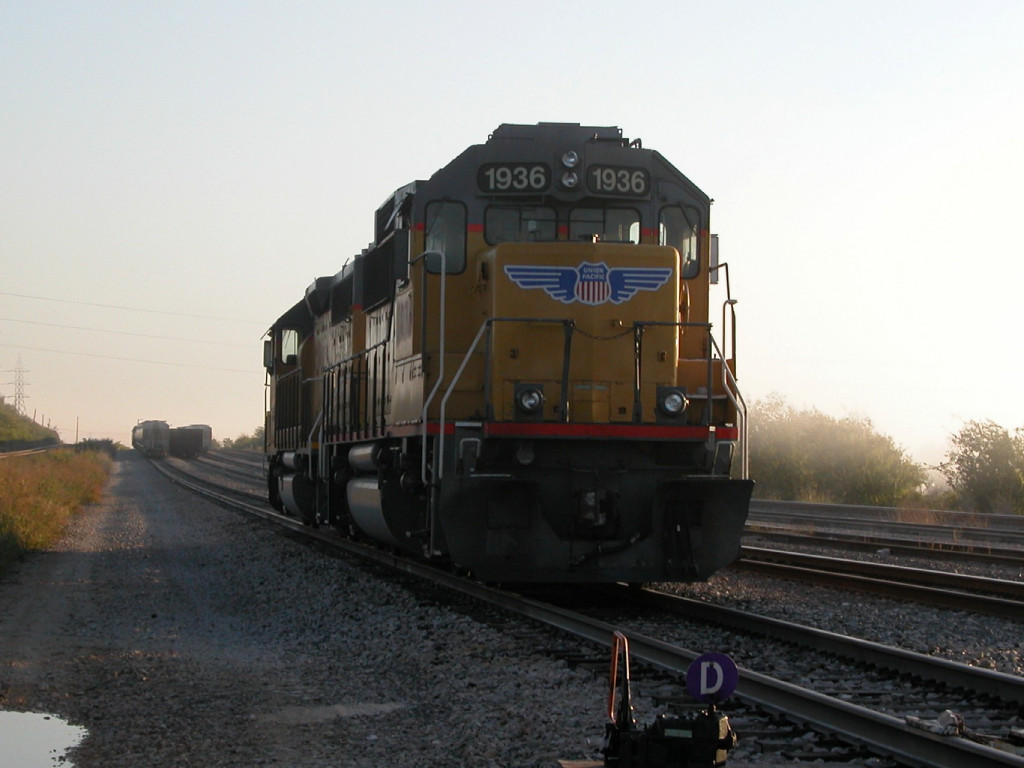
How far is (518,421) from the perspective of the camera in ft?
28.9

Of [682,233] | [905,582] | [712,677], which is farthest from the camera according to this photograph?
[905,582]

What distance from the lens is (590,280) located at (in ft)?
30.3

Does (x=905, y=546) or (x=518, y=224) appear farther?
(x=905, y=546)

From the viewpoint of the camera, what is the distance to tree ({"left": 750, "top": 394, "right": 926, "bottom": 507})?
31.8 metres

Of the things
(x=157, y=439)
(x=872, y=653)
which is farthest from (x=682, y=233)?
(x=157, y=439)

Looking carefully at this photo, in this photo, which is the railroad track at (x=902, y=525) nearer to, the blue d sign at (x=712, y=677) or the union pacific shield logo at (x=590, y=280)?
the union pacific shield logo at (x=590, y=280)

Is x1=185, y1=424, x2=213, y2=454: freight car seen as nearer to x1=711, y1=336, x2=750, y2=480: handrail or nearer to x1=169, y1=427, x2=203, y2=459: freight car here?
x1=169, y1=427, x2=203, y2=459: freight car

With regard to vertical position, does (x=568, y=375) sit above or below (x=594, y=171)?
below

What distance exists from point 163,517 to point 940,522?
46.9ft

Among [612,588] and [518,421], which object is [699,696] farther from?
[612,588]

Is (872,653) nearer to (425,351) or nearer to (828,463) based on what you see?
(425,351)

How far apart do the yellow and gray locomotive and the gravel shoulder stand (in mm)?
935

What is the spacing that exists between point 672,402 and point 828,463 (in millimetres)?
25580

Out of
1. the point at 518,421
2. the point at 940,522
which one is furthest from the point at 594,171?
the point at 940,522
